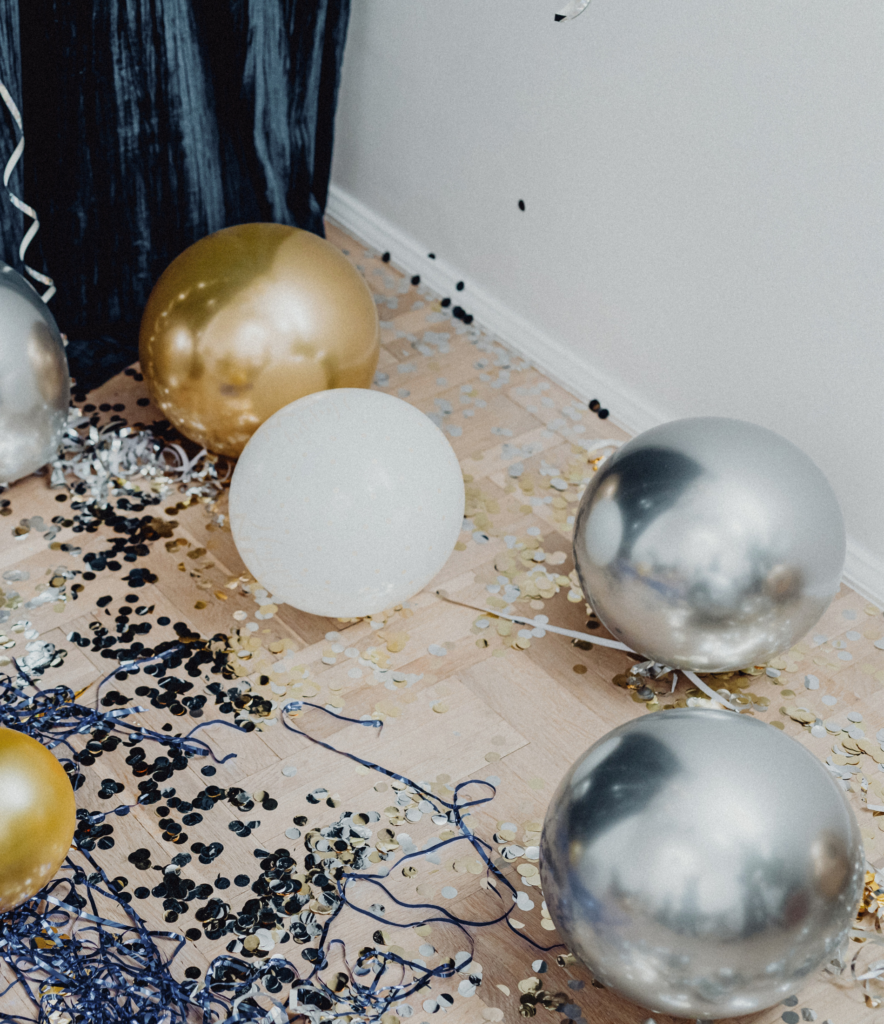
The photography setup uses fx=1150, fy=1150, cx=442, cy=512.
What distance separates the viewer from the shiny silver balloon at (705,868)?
3.99 feet

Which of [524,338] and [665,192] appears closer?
[665,192]

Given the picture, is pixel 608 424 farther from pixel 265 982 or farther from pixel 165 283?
pixel 265 982

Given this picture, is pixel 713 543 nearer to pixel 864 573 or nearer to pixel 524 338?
pixel 864 573

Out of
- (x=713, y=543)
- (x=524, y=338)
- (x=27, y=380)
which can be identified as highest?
(x=713, y=543)

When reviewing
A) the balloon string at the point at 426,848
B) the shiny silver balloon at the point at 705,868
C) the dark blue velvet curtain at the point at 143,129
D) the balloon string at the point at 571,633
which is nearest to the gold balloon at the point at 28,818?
the balloon string at the point at 426,848

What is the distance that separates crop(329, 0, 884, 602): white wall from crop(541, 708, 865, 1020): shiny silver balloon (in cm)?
78

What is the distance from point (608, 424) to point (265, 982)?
1.30 metres

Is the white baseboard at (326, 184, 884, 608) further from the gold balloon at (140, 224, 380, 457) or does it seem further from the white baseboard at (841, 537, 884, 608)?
the gold balloon at (140, 224, 380, 457)

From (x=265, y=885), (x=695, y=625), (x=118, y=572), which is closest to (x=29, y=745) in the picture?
(x=265, y=885)

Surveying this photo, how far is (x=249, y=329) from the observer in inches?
75.4

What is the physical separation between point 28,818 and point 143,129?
57.5 inches

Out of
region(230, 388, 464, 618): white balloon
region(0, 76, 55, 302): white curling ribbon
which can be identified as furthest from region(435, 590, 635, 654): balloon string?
region(0, 76, 55, 302): white curling ribbon

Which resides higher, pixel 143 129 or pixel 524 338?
pixel 143 129

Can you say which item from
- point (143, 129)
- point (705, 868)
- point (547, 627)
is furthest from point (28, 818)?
point (143, 129)
